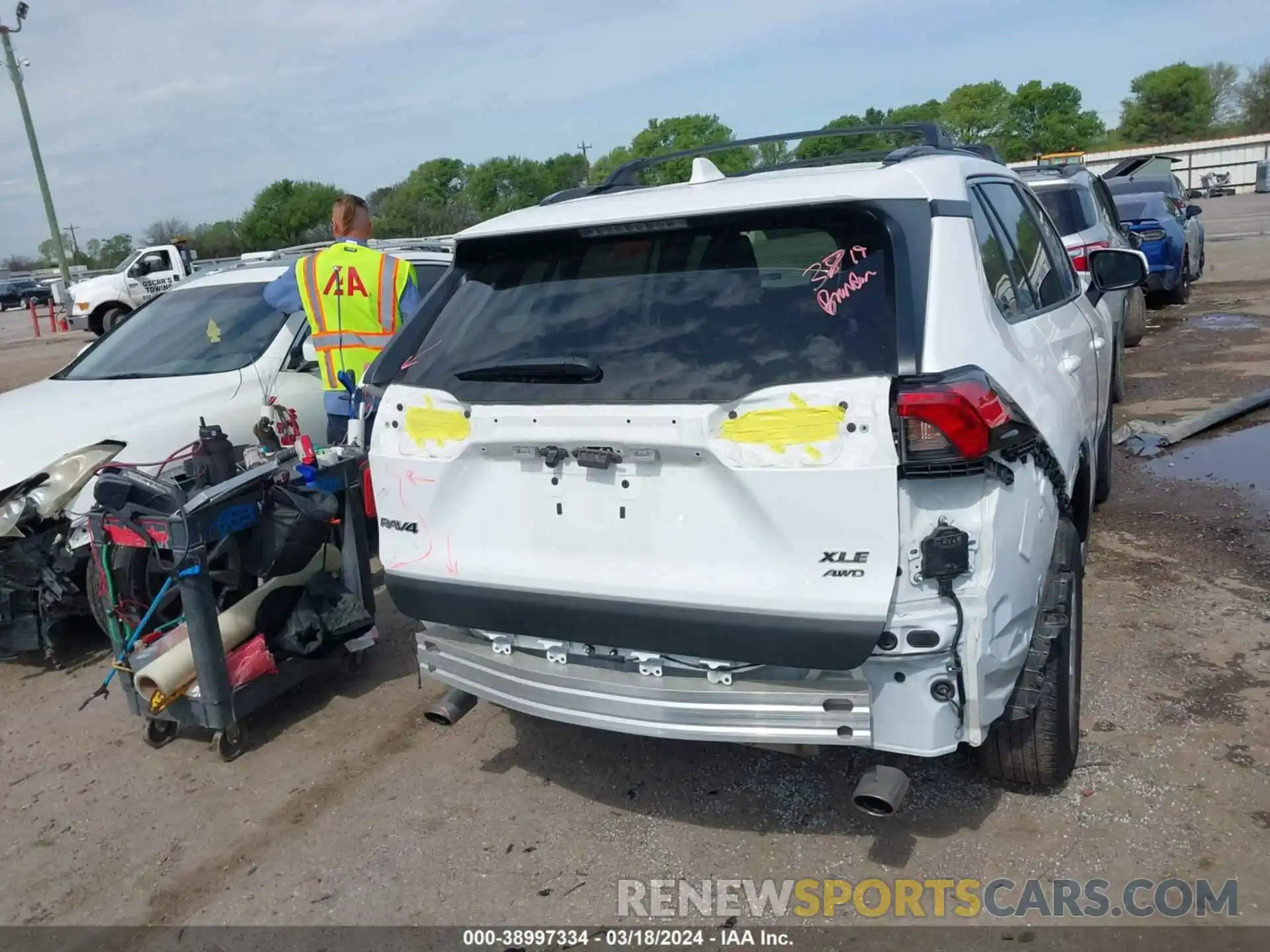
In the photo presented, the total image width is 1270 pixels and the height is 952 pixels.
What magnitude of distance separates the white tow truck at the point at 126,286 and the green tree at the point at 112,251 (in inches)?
2581

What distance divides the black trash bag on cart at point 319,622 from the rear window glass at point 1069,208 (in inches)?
278

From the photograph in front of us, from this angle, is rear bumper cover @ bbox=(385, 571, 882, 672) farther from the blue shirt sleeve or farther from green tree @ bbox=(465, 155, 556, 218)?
green tree @ bbox=(465, 155, 556, 218)

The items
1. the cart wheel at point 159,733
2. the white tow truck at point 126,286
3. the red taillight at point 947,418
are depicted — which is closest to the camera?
the red taillight at point 947,418

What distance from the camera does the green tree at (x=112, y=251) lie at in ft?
274

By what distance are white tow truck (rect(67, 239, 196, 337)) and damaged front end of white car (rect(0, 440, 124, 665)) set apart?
1954cm

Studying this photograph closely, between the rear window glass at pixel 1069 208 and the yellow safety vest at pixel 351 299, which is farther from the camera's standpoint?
the rear window glass at pixel 1069 208

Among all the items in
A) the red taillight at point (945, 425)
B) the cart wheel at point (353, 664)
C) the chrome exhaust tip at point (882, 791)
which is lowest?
the cart wheel at point (353, 664)

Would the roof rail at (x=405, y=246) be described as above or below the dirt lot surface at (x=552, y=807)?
above

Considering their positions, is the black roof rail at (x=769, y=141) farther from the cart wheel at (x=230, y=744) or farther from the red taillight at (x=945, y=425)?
the cart wheel at (x=230, y=744)

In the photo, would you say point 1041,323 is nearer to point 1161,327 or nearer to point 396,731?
point 396,731

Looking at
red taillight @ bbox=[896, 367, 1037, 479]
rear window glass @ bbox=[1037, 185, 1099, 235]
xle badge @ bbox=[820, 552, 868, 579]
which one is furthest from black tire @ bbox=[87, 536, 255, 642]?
rear window glass @ bbox=[1037, 185, 1099, 235]

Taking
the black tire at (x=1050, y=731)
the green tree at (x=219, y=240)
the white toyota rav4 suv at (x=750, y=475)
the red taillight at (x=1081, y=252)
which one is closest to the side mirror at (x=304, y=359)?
the white toyota rav4 suv at (x=750, y=475)

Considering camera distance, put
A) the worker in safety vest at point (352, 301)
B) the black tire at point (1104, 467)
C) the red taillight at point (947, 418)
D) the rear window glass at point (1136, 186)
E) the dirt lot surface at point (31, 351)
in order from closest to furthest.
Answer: the red taillight at point (947, 418), the worker in safety vest at point (352, 301), the black tire at point (1104, 467), the rear window glass at point (1136, 186), the dirt lot surface at point (31, 351)

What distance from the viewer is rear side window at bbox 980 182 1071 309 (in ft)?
12.1
